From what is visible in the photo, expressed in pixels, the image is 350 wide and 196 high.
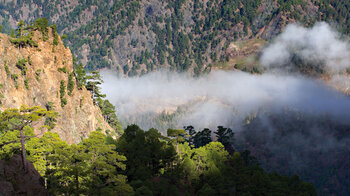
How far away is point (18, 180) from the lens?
179 feet

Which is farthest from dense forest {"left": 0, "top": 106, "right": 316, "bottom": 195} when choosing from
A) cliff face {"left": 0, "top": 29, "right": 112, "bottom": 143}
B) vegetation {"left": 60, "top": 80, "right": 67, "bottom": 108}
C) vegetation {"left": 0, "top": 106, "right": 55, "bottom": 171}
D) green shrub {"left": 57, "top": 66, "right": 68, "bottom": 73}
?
green shrub {"left": 57, "top": 66, "right": 68, "bottom": 73}

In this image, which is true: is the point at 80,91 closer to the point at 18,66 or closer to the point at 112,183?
the point at 18,66

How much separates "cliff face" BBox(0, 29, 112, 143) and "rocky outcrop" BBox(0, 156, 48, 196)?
30659 millimetres

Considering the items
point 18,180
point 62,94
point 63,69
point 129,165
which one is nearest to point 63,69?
point 63,69

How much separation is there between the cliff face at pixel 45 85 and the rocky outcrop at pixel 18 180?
30.7 meters

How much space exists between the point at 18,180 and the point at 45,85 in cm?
4986

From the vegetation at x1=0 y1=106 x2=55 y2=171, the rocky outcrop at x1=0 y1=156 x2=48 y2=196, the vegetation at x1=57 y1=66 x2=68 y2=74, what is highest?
the vegetation at x1=57 y1=66 x2=68 y2=74

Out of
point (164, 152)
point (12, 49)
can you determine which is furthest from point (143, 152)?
point (12, 49)

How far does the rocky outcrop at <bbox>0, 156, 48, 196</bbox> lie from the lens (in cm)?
5122

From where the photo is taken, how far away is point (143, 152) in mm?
79750

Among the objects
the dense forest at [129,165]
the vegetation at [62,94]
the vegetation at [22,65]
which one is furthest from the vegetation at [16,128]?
the vegetation at [62,94]

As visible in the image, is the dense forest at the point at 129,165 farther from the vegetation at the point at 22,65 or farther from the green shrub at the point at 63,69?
the green shrub at the point at 63,69

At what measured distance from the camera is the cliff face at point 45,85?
90.9 meters

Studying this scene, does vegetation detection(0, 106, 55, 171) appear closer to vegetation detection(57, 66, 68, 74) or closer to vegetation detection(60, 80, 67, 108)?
vegetation detection(60, 80, 67, 108)
